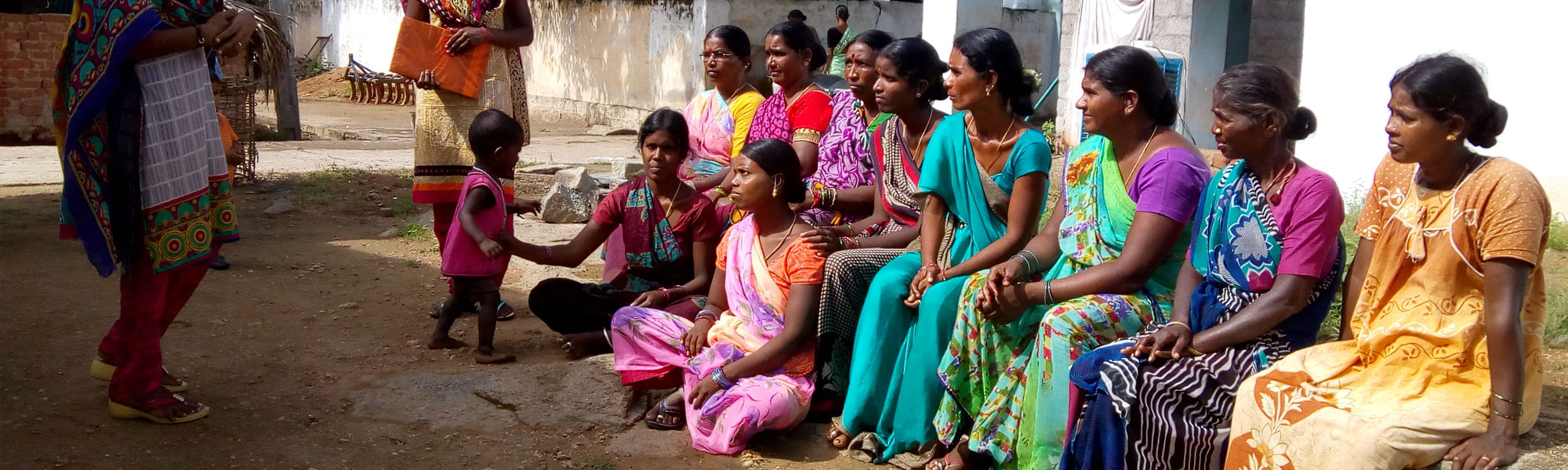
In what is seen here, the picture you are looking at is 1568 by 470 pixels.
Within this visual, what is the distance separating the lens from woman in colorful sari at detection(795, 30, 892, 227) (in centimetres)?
480

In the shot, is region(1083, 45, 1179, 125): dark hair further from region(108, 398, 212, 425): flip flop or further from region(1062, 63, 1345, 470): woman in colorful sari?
region(108, 398, 212, 425): flip flop

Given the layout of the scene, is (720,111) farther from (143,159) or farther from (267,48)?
(267,48)

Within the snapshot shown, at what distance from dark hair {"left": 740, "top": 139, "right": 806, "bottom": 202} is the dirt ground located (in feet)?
2.68

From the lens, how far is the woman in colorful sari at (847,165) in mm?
4797

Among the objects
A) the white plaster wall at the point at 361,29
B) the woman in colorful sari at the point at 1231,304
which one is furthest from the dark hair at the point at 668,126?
the white plaster wall at the point at 361,29

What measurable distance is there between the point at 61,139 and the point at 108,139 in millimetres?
183

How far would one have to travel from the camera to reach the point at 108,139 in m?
3.78

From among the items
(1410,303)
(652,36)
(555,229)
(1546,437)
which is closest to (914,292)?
(1410,303)

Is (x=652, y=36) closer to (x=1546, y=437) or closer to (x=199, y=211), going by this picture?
(x=199, y=211)

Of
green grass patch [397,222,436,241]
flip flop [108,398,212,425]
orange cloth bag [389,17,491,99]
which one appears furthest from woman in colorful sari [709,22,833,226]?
green grass patch [397,222,436,241]

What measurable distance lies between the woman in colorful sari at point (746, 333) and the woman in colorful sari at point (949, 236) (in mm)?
214

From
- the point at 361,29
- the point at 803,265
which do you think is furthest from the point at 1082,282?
the point at 361,29

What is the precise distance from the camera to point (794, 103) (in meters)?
5.14

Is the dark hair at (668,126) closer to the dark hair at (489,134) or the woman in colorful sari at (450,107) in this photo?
the dark hair at (489,134)
